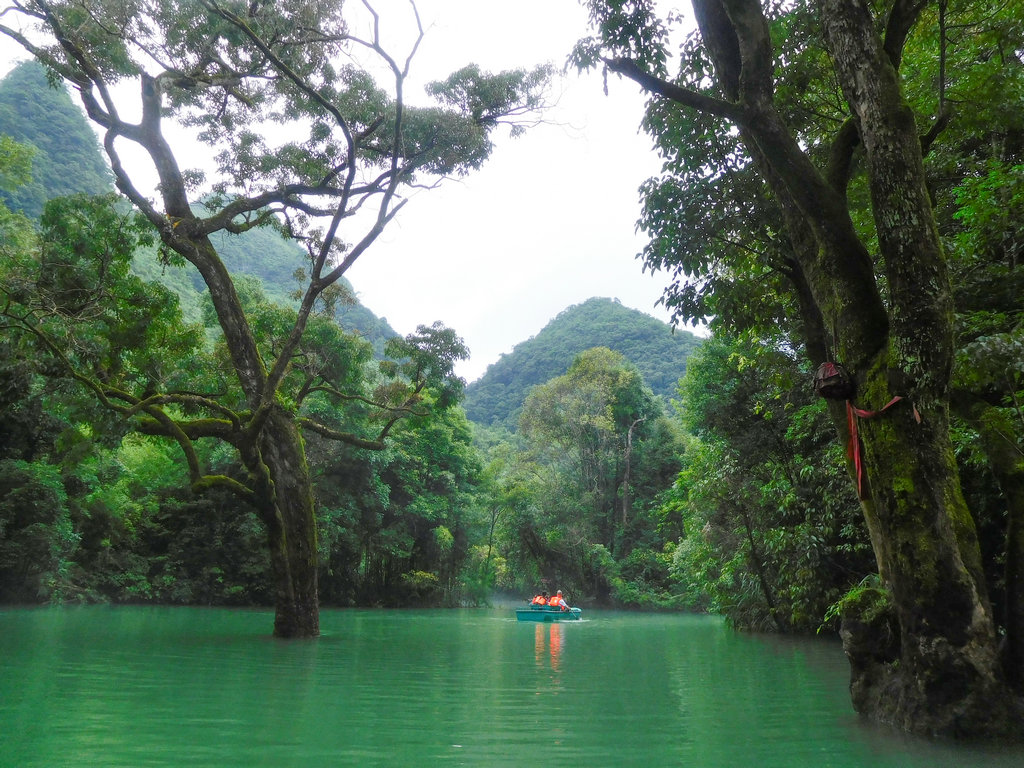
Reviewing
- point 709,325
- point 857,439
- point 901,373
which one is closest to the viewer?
point 901,373

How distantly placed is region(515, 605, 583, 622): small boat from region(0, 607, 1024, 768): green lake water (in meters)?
10.4

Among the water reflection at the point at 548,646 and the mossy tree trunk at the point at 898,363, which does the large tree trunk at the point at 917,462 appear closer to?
the mossy tree trunk at the point at 898,363

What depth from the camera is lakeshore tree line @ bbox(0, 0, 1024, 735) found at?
4559 millimetres

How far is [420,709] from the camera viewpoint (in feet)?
17.7

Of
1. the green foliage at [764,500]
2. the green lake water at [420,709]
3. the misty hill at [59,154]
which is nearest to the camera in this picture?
the green lake water at [420,709]

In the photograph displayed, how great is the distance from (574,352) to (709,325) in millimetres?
50886

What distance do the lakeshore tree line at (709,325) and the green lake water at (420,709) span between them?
2.70 feet

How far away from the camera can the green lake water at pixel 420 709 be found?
3.92 m

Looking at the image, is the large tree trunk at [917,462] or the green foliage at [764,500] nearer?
the large tree trunk at [917,462]

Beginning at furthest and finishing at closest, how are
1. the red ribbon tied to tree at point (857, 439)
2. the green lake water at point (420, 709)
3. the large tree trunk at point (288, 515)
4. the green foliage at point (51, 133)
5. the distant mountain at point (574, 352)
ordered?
the distant mountain at point (574, 352), the green foliage at point (51, 133), the large tree trunk at point (288, 515), the red ribbon tied to tree at point (857, 439), the green lake water at point (420, 709)

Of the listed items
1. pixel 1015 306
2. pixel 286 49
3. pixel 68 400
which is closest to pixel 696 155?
pixel 1015 306

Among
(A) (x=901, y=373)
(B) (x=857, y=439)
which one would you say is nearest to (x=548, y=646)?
(B) (x=857, y=439)

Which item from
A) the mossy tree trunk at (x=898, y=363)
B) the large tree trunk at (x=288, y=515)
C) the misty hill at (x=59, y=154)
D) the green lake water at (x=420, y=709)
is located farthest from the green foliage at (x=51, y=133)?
the mossy tree trunk at (x=898, y=363)

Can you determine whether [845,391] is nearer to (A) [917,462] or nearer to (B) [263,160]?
(A) [917,462]
